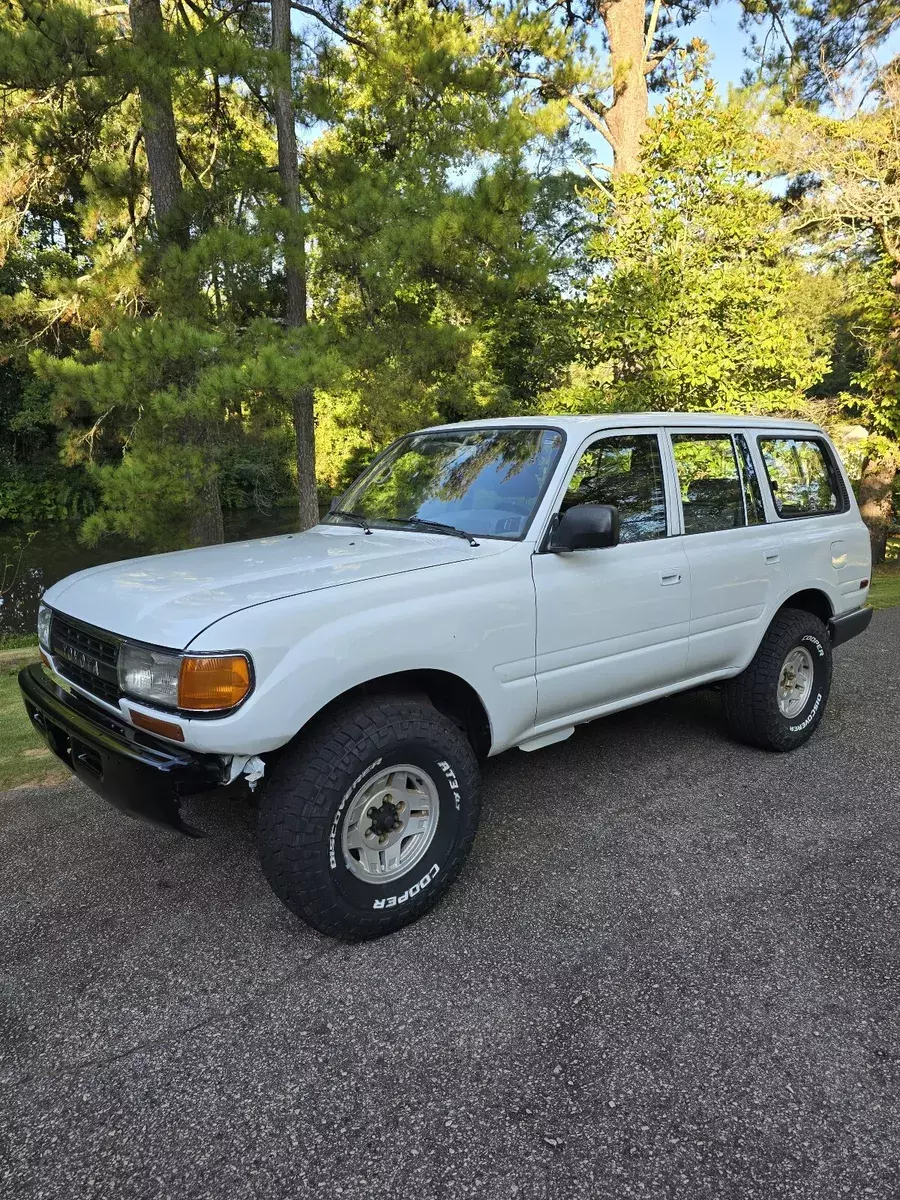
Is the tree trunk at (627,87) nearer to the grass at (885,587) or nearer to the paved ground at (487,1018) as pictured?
the grass at (885,587)

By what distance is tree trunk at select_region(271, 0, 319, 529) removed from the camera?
7730 mm

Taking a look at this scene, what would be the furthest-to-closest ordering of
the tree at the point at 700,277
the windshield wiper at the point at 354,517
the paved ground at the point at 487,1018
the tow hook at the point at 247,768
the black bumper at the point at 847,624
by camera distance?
1. the tree at the point at 700,277
2. the black bumper at the point at 847,624
3. the windshield wiper at the point at 354,517
4. the tow hook at the point at 247,768
5. the paved ground at the point at 487,1018

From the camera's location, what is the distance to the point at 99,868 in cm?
325

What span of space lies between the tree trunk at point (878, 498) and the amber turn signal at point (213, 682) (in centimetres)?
1194

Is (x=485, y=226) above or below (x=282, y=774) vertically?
above

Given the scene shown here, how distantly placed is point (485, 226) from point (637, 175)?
7.42 ft

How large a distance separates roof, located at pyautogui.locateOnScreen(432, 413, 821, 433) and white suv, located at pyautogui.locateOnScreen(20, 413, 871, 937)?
0.02m

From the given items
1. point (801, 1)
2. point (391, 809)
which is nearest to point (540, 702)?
point (391, 809)

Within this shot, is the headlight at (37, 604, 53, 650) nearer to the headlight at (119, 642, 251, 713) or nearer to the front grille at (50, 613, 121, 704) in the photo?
the front grille at (50, 613, 121, 704)

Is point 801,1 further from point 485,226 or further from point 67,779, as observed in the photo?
point 67,779

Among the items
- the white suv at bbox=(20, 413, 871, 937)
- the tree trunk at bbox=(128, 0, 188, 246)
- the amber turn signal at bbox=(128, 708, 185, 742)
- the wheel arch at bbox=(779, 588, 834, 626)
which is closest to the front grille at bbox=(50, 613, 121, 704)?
the white suv at bbox=(20, 413, 871, 937)

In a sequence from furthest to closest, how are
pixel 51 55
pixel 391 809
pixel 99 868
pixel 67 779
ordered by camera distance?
pixel 51 55 < pixel 67 779 < pixel 99 868 < pixel 391 809

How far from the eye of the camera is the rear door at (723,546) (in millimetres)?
3795

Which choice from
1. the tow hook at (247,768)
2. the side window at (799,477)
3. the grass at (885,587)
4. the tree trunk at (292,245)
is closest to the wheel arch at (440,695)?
the tow hook at (247,768)
